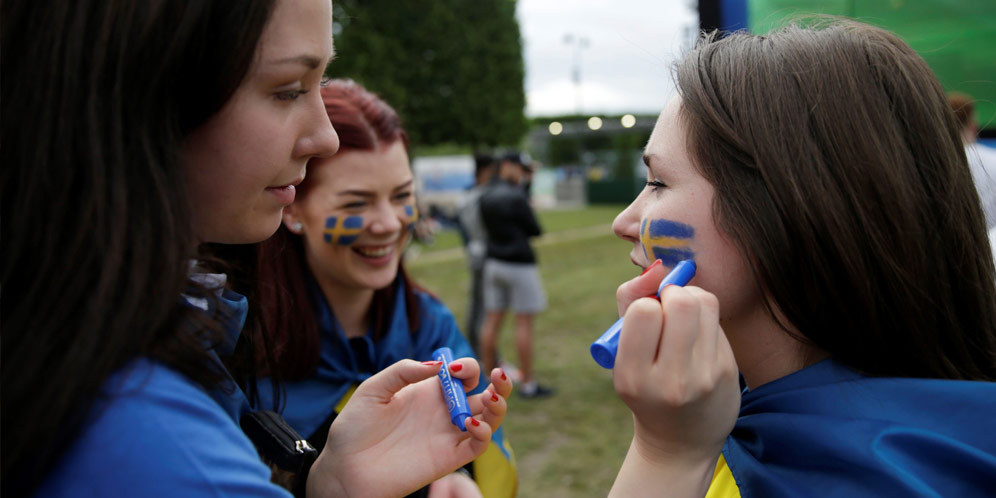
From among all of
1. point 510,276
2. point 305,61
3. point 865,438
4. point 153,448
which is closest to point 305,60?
point 305,61

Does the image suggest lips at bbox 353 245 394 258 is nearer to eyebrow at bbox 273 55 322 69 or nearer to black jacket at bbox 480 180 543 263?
eyebrow at bbox 273 55 322 69

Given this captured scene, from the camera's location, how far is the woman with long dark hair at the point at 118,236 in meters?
0.71

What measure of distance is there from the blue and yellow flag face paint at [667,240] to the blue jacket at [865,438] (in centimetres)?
Answer: 30

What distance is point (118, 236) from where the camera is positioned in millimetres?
770

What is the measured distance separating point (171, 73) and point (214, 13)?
3.7 inches

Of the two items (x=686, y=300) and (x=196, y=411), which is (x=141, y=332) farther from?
(x=686, y=300)

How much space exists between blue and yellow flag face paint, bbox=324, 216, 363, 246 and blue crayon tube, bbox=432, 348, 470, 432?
0.94 m

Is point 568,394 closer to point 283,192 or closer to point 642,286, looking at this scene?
point 642,286

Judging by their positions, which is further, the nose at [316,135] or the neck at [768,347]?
the neck at [768,347]

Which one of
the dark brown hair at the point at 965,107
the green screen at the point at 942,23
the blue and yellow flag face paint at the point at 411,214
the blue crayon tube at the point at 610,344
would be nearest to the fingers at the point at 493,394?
the blue crayon tube at the point at 610,344

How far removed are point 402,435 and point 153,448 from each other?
0.66 m

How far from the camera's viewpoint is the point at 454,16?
23.9 m

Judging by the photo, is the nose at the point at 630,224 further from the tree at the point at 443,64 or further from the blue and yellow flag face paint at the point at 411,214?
the tree at the point at 443,64

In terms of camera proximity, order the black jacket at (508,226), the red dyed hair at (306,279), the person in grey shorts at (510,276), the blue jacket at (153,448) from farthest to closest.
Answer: the black jacket at (508,226), the person in grey shorts at (510,276), the red dyed hair at (306,279), the blue jacket at (153,448)
